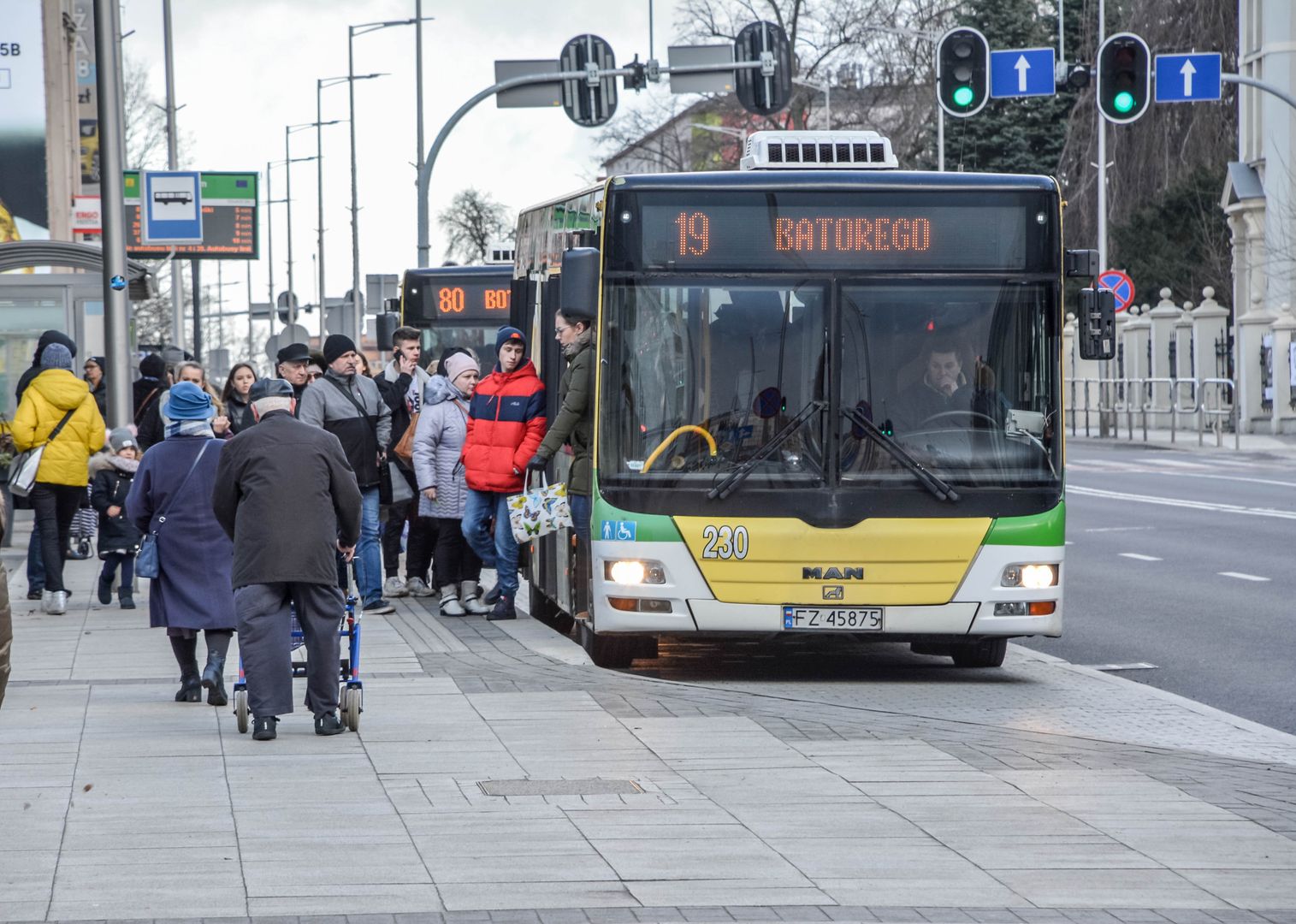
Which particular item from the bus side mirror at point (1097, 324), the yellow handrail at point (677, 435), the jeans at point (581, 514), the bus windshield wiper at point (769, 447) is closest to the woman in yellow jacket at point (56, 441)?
the jeans at point (581, 514)

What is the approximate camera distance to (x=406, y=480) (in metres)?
16.0

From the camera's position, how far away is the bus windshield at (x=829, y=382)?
11602 millimetres

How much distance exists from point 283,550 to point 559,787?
6.23 feet

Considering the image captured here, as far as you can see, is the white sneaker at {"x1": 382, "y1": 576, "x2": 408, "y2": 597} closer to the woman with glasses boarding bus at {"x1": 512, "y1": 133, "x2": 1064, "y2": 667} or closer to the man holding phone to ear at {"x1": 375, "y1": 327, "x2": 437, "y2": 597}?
the man holding phone to ear at {"x1": 375, "y1": 327, "x2": 437, "y2": 597}

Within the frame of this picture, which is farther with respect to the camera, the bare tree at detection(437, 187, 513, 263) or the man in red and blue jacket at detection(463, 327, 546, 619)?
the bare tree at detection(437, 187, 513, 263)

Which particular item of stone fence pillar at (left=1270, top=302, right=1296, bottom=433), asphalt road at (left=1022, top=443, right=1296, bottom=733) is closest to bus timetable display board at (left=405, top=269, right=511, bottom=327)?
asphalt road at (left=1022, top=443, right=1296, bottom=733)

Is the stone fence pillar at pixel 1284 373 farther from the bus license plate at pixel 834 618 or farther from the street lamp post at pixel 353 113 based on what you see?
the bus license plate at pixel 834 618

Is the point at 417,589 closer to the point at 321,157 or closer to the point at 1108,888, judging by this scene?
the point at 1108,888

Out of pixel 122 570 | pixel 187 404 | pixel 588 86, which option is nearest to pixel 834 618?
pixel 187 404

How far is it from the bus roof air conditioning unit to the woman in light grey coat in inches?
124

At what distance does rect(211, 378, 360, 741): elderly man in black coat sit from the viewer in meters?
9.34

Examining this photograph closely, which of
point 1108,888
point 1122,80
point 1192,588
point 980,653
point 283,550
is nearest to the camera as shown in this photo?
point 1108,888

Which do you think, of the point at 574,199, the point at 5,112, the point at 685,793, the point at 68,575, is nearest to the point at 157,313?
the point at 5,112

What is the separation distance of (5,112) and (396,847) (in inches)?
1351
